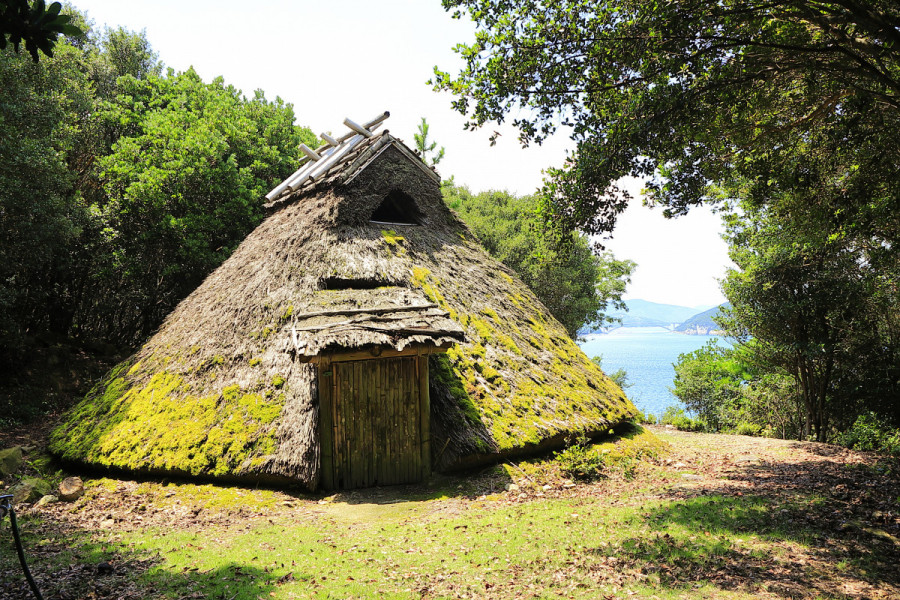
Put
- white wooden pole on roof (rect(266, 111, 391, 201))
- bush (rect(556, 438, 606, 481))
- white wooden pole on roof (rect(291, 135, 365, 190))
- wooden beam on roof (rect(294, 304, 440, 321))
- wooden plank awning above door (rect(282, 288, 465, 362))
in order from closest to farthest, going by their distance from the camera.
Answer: wooden plank awning above door (rect(282, 288, 465, 362))
wooden beam on roof (rect(294, 304, 440, 321))
bush (rect(556, 438, 606, 481))
white wooden pole on roof (rect(291, 135, 365, 190))
white wooden pole on roof (rect(266, 111, 391, 201))

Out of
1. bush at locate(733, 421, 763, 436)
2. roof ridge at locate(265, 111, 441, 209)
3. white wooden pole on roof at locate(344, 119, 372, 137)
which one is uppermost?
white wooden pole on roof at locate(344, 119, 372, 137)

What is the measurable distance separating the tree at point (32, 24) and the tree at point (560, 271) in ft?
60.3

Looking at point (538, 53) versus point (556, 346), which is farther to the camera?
point (556, 346)

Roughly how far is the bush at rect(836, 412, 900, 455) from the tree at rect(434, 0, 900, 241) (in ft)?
20.1

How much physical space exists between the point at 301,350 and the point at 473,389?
3384 mm

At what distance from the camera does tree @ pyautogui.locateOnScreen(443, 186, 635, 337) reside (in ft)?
77.5

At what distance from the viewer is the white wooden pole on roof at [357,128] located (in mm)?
12883

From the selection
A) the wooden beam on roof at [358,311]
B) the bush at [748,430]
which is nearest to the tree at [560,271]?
the bush at [748,430]

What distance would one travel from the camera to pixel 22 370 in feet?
47.5

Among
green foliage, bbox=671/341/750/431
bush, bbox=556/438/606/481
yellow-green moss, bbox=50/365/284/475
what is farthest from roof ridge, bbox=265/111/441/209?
green foliage, bbox=671/341/750/431

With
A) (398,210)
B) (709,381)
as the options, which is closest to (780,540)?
(398,210)

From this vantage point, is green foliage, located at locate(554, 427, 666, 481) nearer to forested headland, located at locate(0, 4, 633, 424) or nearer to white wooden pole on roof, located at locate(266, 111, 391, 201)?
forested headland, located at locate(0, 4, 633, 424)

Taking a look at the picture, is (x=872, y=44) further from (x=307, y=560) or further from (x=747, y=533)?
(x=307, y=560)

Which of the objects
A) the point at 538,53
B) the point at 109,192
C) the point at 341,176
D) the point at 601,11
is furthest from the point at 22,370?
the point at 601,11
